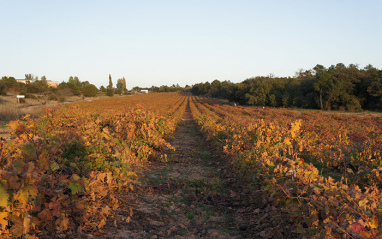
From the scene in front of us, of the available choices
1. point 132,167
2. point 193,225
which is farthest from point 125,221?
point 132,167

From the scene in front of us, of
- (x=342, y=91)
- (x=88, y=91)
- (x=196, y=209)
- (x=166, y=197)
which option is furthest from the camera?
(x=88, y=91)

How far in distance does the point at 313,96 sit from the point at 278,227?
37.0m

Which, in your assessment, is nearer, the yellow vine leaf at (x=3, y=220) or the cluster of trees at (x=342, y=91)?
the yellow vine leaf at (x=3, y=220)

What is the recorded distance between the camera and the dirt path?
12.4 feet

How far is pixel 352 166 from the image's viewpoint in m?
8.23

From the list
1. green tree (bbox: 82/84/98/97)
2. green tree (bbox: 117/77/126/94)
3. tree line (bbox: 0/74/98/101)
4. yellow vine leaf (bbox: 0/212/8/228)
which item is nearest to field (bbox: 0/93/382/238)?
yellow vine leaf (bbox: 0/212/8/228)

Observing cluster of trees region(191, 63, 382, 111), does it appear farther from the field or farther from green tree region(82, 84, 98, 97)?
green tree region(82, 84, 98, 97)

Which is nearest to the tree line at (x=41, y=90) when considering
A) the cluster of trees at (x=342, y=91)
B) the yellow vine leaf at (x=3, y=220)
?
the cluster of trees at (x=342, y=91)

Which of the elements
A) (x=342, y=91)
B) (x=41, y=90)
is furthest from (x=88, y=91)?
(x=342, y=91)

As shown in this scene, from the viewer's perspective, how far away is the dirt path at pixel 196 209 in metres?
3.78

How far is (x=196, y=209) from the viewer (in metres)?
4.72

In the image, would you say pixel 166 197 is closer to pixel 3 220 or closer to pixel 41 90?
pixel 3 220

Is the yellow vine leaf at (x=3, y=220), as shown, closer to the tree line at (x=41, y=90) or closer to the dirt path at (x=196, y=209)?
the dirt path at (x=196, y=209)

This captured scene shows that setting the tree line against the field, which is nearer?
the field
